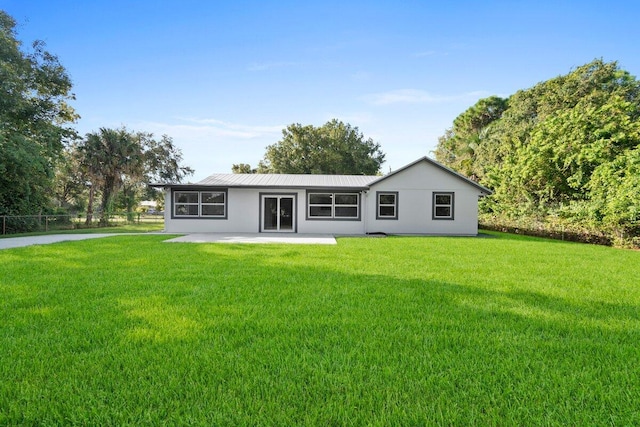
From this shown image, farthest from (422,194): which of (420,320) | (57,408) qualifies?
(57,408)

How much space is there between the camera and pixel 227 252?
962 centimetres

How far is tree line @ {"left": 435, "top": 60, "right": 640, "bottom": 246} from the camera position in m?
14.0

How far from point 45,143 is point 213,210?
28.4ft

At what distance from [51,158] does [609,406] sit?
21.4m

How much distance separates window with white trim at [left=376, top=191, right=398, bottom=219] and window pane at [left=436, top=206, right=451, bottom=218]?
2223 mm

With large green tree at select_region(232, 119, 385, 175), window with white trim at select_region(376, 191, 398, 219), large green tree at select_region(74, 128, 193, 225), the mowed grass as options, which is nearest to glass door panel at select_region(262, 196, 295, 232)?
window with white trim at select_region(376, 191, 398, 219)

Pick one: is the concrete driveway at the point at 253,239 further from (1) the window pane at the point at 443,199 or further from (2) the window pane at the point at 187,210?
(1) the window pane at the point at 443,199

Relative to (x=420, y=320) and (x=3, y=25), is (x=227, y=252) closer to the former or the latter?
(x=420, y=320)

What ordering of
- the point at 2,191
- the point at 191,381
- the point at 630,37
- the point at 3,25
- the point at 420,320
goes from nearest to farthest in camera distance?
1. the point at 191,381
2. the point at 420,320
3. the point at 3,25
4. the point at 2,191
5. the point at 630,37

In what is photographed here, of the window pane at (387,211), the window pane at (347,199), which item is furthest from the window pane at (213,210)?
the window pane at (387,211)

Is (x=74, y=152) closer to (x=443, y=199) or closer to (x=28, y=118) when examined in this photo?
(x=28, y=118)

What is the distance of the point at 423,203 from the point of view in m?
17.4

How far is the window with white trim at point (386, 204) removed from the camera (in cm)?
1744

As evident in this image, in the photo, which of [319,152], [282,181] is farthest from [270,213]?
[319,152]
